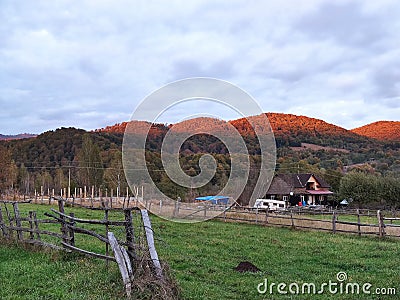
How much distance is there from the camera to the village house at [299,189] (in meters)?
55.0

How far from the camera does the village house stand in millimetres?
55031

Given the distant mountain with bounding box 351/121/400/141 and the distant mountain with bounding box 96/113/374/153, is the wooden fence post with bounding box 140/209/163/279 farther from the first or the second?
the distant mountain with bounding box 351/121/400/141

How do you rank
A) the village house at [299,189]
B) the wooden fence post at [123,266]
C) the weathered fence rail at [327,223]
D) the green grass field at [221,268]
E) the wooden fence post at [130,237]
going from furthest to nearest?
1. the village house at [299,189]
2. the weathered fence rail at [327,223]
3. the wooden fence post at [130,237]
4. the green grass field at [221,268]
5. the wooden fence post at [123,266]

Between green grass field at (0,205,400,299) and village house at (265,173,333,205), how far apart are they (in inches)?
1549

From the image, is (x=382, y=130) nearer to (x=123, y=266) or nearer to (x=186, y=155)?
(x=186, y=155)

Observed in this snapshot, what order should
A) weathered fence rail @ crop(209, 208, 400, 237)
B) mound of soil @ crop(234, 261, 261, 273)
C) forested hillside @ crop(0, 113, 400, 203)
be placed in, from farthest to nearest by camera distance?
forested hillside @ crop(0, 113, 400, 203), weathered fence rail @ crop(209, 208, 400, 237), mound of soil @ crop(234, 261, 261, 273)

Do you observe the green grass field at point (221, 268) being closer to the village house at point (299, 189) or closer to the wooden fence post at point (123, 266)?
the wooden fence post at point (123, 266)

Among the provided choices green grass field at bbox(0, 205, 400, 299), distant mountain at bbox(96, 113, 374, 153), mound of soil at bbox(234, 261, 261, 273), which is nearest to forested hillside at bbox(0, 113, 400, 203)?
distant mountain at bbox(96, 113, 374, 153)

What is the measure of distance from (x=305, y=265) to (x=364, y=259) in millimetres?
2283

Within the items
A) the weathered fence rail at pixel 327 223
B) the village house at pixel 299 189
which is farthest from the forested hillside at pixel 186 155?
the village house at pixel 299 189

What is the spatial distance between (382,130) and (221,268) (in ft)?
392

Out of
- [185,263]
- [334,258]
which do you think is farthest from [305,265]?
[185,263]

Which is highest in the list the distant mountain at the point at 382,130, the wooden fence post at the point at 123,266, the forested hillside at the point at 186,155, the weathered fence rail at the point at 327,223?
the distant mountain at the point at 382,130

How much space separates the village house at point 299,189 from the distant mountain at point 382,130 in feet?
192
